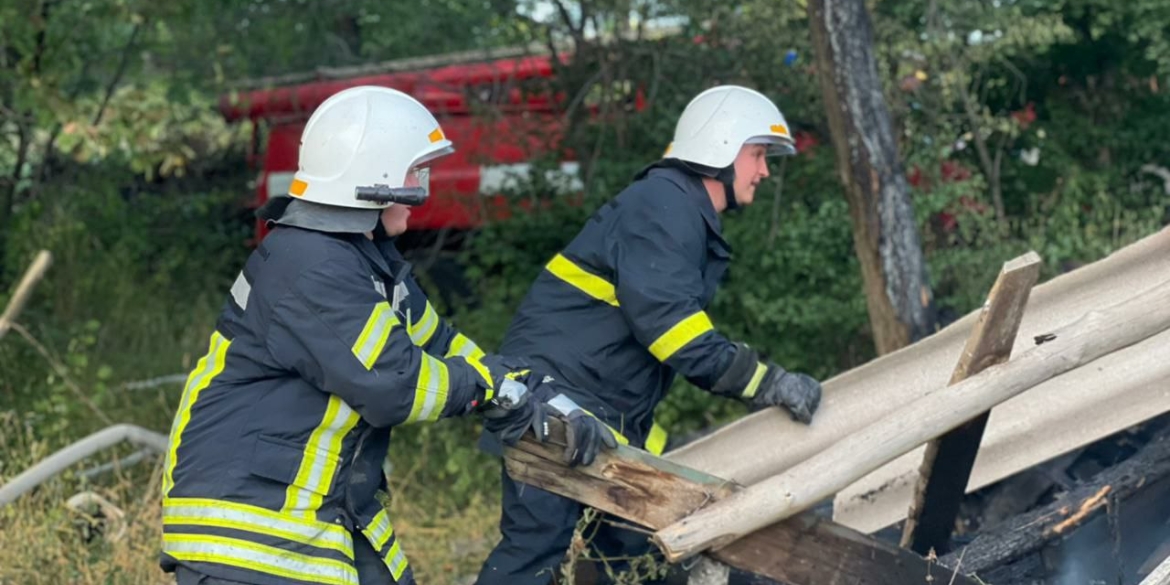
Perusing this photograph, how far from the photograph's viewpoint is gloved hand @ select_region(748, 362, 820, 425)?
3955 mm

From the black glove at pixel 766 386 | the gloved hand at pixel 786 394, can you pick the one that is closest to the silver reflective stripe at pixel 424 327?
the black glove at pixel 766 386

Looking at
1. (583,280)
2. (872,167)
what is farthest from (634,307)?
(872,167)

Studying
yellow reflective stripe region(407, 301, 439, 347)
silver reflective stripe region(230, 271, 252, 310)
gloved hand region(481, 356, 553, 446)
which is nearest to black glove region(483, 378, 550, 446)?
gloved hand region(481, 356, 553, 446)

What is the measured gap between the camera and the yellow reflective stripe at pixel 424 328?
339cm

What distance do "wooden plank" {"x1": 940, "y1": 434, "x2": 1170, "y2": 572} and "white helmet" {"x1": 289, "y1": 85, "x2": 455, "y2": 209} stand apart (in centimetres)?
174

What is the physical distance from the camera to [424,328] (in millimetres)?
3426

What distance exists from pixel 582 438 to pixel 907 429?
736 millimetres

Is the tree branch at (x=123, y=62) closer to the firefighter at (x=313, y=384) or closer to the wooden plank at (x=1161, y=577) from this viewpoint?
the firefighter at (x=313, y=384)

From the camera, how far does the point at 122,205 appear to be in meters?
8.60

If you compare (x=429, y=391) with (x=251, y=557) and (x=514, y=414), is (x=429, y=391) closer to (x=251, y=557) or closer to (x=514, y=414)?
(x=514, y=414)

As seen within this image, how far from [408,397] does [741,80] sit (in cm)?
442

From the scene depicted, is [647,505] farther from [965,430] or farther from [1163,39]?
[1163,39]

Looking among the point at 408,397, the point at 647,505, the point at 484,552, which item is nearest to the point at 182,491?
the point at 408,397

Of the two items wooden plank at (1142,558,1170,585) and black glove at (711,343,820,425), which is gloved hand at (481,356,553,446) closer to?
black glove at (711,343,820,425)
